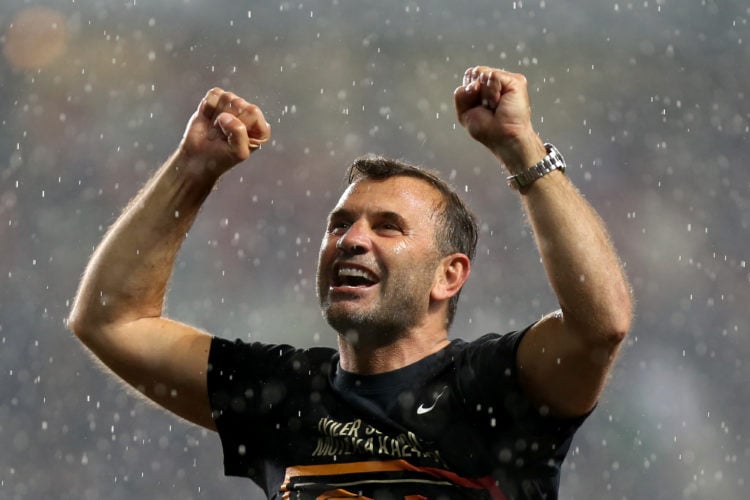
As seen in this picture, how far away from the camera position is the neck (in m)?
3.37

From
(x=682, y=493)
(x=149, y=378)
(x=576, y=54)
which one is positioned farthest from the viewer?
(x=576, y=54)

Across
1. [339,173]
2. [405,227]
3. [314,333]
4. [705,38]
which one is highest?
[705,38]

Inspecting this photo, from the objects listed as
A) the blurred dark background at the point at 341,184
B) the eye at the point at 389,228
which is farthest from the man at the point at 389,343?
the blurred dark background at the point at 341,184

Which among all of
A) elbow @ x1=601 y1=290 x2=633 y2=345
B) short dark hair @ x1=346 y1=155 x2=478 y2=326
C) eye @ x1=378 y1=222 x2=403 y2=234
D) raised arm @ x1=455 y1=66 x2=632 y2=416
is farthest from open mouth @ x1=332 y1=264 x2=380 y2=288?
elbow @ x1=601 y1=290 x2=633 y2=345

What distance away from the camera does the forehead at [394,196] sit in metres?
3.46

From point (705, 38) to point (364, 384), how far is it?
602 cm

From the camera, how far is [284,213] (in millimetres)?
8297

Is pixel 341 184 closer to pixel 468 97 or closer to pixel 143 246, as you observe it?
pixel 143 246

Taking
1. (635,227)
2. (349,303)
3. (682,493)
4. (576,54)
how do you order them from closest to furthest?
(349,303) < (682,493) < (635,227) < (576,54)

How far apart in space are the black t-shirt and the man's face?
0.54ft

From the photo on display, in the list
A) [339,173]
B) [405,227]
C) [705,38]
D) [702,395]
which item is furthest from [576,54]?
[405,227]

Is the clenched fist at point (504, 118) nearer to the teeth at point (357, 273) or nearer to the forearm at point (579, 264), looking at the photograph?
the forearm at point (579, 264)

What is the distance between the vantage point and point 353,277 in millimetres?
3381

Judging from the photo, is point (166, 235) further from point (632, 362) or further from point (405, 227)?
point (632, 362)
